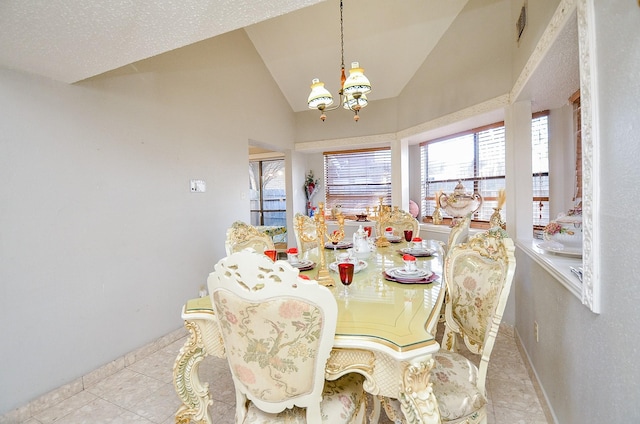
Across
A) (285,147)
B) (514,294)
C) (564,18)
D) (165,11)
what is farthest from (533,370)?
(285,147)

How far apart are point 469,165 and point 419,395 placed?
3366 millimetres

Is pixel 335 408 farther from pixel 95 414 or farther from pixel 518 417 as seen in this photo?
pixel 95 414

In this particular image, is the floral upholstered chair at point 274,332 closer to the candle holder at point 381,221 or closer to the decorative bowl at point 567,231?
the decorative bowl at point 567,231

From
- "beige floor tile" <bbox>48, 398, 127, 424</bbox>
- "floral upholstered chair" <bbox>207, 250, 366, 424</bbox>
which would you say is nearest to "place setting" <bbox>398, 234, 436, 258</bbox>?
"floral upholstered chair" <bbox>207, 250, 366, 424</bbox>

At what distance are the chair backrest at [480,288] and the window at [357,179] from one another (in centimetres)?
337

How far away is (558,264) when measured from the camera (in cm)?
174

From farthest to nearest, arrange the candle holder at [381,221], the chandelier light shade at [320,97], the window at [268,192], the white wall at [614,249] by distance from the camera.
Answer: the window at [268,192] < the candle holder at [381,221] < the chandelier light shade at [320,97] < the white wall at [614,249]

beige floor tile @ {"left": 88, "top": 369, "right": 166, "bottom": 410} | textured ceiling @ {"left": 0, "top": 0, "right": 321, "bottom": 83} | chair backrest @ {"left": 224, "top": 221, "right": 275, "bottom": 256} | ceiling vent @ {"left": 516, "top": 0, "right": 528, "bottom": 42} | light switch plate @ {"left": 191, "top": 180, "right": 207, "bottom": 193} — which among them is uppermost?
ceiling vent @ {"left": 516, "top": 0, "right": 528, "bottom": 42}

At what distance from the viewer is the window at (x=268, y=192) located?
6930 mm

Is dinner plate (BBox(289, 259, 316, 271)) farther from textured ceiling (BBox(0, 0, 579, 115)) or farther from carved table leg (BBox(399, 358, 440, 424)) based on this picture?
textured ceiling (BBox(0, 0, 579, 115))

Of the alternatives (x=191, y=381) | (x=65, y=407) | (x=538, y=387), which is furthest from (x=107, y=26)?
(x=538, y=387)

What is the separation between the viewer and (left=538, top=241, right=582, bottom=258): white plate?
1836 millimetres

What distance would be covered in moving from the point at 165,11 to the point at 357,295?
5.15ft

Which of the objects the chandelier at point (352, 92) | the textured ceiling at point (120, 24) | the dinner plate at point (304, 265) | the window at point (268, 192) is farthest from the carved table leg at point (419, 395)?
the window at point (268, 192)
